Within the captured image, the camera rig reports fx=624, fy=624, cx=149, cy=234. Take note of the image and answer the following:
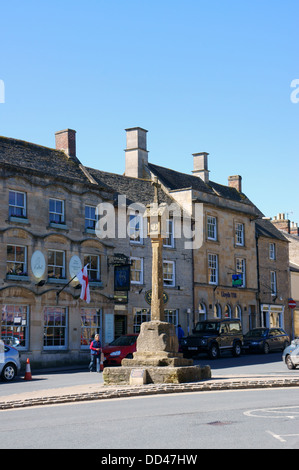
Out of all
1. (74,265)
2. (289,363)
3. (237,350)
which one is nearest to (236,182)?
(237,350)

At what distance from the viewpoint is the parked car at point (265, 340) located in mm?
34219

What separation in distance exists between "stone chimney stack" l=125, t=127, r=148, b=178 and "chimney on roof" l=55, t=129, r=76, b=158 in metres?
6.80

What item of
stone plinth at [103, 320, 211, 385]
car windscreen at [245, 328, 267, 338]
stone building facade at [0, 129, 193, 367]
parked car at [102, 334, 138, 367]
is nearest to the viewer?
stone plinth at [103, 320, 211, 385]

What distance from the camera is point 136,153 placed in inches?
1626

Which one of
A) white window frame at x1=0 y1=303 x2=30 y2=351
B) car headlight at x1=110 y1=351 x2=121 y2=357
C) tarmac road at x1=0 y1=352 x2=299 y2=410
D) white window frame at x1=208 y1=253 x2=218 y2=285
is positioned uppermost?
white window frame at x1=208 y1=253 x2=218 y2=285

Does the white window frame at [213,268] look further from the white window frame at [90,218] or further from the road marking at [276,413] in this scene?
the road marking at [276,413]

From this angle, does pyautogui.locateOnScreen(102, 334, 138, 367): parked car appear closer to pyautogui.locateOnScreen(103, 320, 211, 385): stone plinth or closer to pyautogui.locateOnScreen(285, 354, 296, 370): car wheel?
pyautogui.locateOnScreen(285, 354, 296, 370): car wheel

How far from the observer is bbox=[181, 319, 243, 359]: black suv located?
3027cm

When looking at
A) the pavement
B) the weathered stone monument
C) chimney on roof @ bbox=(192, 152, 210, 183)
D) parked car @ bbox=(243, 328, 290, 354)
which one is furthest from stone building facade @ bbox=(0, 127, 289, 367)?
the pavement

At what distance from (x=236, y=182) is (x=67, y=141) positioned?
19941mm

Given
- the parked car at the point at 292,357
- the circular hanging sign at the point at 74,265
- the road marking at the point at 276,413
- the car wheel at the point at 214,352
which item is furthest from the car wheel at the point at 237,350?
the road marking at the point at 276,413

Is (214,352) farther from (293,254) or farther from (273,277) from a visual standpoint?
(293,254)
